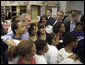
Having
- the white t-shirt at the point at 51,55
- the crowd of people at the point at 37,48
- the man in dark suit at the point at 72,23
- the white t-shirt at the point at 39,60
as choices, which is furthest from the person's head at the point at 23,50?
the man in dark suit at the point at 72,23

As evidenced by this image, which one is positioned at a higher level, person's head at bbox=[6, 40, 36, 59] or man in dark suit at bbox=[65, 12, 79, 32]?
man in dark suit at bbox=[65, 12, 79, 32]

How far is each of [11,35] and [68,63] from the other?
0.85 meters

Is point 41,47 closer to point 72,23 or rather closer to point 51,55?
point 51,55

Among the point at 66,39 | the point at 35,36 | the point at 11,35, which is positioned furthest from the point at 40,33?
the point at 66,39

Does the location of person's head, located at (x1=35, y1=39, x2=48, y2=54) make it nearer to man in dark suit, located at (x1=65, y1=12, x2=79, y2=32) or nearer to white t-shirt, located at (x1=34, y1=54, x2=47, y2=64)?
white t-shirt, located at (x1=34, y1=54, x2=47, y2=64)

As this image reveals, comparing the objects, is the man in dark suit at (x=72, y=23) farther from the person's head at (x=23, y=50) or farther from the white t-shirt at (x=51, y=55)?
the person's head at (x=23, y=50)

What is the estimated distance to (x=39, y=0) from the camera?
721 cm

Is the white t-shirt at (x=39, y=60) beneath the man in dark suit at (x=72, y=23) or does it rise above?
beneath

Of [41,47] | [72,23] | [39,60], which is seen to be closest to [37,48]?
[41,47]

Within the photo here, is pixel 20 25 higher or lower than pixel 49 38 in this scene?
higher

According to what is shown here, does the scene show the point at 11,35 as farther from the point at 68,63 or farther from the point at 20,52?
the point at 68,63

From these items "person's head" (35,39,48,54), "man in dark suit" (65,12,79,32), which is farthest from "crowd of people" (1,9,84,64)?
"man in dark suit" (65,12,79,32)

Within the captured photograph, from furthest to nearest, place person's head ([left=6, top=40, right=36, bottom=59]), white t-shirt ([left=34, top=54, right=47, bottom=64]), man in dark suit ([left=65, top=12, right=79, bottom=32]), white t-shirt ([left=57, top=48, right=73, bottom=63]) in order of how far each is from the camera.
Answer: man in dark suit ([left=65, top=12, right=79, bottom=32])
white t-shirt ([left=57, top=48, right=73, bottom=63])
white t-shirt ([left=34, top=54, right=47, bottom=64])
person's head ([left=6, top=40, right=36, bottom=59])

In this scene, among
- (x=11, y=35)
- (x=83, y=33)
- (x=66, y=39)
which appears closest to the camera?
(x=66, y=39)
